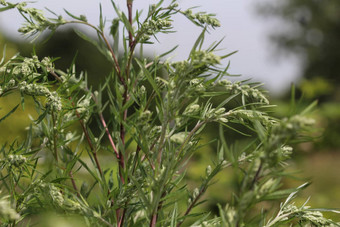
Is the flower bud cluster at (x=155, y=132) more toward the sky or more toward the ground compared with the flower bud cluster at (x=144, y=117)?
more toward the ground

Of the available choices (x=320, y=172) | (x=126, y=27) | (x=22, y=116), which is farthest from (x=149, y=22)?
(x=320, y=172)

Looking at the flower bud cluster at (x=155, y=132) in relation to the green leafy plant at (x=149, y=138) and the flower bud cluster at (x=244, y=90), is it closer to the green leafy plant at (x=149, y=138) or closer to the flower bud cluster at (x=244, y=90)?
the green leafy plant at (x=149, y=138)

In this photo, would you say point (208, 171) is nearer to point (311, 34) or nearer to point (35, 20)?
point (35, 20)

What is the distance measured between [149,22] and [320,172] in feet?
41.4

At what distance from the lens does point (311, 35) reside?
23125 millimetres

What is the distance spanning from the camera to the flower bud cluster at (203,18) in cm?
113

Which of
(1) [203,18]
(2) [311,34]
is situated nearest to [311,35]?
(2) [311,34]

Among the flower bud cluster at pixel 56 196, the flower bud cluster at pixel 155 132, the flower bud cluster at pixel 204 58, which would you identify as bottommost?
the flower bud cluster at pixel 56 196

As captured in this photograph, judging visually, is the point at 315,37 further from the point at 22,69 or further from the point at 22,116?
the point at 22,69

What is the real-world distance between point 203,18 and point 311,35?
23.8 m

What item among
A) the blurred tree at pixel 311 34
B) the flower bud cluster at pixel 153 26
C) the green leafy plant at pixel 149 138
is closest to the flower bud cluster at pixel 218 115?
the green leafy plant at pixel 149 138

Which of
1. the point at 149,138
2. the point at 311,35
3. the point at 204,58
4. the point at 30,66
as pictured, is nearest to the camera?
the point at 204,58

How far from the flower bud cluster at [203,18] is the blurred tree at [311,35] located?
22.7 metres

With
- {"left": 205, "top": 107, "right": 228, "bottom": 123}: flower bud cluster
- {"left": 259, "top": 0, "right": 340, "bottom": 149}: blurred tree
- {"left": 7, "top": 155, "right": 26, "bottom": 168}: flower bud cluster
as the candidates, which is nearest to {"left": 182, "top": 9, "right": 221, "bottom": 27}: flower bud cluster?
{"left": 205, "top": 107, "right": 228, "bottom": 123}: flower bud cluster
